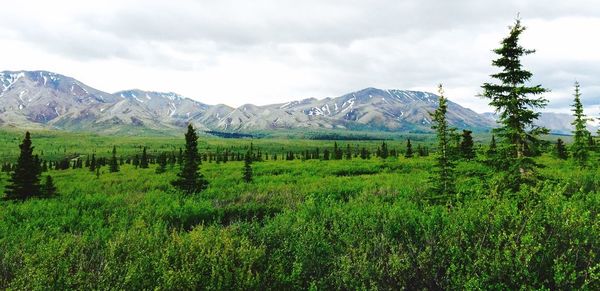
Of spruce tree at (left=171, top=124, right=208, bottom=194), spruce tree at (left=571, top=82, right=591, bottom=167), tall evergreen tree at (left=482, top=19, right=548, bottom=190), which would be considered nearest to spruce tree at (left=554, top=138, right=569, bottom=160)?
spruce tree at (left=571, top=82, right=591, bottom=167)

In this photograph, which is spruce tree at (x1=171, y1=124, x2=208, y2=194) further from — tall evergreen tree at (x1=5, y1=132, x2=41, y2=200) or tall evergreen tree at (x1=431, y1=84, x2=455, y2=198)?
tall evergreen tree at (x1=431, y1=84, x2=455, y2=198)

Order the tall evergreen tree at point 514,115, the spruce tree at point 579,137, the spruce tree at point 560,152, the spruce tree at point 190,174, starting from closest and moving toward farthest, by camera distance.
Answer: the tall evergreen tree at point 514,115
the spruce tree at point 190,174
the spruce tree at point 579,137
the spruce tree at point 560,152

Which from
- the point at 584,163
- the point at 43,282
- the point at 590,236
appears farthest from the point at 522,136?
the point at 584,163

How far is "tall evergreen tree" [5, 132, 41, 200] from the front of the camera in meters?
25.0

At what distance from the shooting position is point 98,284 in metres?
5.30

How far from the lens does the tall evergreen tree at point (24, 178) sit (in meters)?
25.0

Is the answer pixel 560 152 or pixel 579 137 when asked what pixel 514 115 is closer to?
pixel 579 137

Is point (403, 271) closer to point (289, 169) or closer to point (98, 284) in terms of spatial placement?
point (98, 284)

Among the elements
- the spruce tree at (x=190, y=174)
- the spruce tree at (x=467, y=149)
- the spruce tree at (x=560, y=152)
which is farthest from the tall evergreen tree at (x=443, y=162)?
the spruce tree at (x=560, y=152)

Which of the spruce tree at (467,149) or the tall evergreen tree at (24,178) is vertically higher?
the spruce tree at (467,149)

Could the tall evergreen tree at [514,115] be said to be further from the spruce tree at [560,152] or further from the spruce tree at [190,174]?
the spruce tree at [560,152]

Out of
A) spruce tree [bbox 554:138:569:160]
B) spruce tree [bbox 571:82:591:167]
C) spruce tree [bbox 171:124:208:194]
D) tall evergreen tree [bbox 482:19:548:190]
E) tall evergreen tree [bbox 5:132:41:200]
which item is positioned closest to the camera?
tall evergreen tree [bbox 482:19:548:190]

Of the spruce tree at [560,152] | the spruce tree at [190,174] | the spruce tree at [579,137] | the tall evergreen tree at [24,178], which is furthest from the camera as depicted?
the spruce tree at [560,152]

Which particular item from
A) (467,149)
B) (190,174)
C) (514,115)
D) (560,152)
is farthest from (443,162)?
(560,152)
